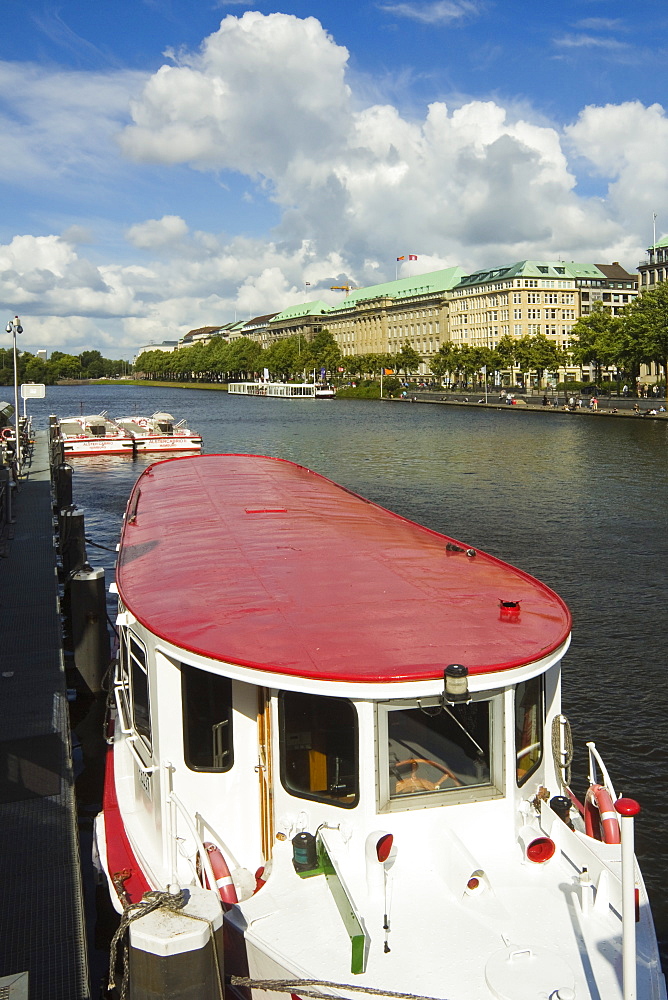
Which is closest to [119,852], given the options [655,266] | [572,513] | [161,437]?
[572,513]

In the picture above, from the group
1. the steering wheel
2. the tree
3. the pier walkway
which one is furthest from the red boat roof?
the tree

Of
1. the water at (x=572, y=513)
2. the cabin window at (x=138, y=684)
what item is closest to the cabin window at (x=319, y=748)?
the cabin window at (x=138, y=684)

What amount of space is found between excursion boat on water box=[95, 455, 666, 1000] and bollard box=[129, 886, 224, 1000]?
0.15 meters

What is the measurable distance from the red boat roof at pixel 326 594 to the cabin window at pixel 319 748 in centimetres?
37

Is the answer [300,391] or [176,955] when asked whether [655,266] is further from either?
[176,955]

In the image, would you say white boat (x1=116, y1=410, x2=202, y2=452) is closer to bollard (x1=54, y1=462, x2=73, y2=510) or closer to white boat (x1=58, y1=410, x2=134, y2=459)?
white boat (x1=58, y1=410, x2=134, y2=459)

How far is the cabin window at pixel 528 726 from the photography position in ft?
26.1

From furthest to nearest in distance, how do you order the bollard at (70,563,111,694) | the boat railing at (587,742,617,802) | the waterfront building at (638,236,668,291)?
the waterfront building at (638,236,668,291) → the bollard at (70,563,111,694) → the boat railing at (587,742,617,802)

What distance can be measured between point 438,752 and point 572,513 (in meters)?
29.1

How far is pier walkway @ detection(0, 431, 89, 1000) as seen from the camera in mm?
8016

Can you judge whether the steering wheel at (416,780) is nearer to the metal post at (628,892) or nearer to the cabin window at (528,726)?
the cabin window at (528,726)

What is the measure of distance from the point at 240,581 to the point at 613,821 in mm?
4600

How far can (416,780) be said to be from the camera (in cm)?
752

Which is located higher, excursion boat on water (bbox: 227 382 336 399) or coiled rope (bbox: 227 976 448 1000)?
excursion boat on water (bbox: 227 382 336 399)
